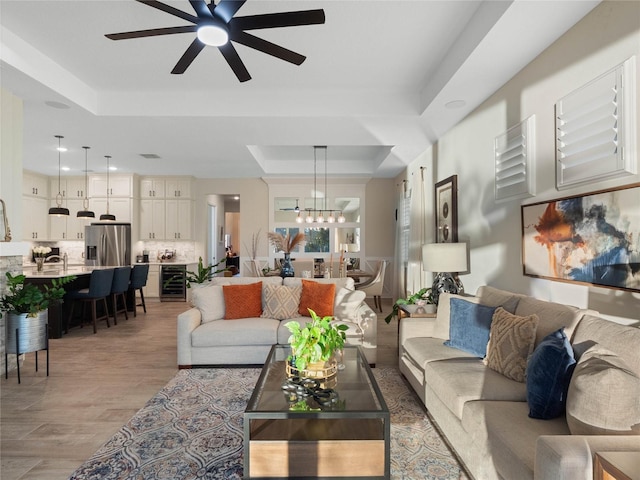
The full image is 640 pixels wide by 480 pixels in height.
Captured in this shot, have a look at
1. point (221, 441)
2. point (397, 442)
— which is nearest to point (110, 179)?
point (221, 441)

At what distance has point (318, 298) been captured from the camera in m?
4.04

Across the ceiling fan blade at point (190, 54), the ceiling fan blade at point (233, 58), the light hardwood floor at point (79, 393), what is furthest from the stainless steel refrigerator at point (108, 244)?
the ceiling fan blade at point (233, 58)

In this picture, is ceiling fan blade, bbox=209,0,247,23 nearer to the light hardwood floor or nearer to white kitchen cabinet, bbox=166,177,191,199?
the light hardwood floor

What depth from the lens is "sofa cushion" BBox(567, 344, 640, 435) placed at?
138cm

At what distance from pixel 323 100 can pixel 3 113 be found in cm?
317

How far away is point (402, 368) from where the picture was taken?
3.49 m

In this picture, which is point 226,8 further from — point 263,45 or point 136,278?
point 136,278

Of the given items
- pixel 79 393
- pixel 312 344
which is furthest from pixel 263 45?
pixel 79 393

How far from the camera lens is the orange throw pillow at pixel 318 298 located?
4.01 metres

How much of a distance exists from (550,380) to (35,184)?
Result: 9.62 m

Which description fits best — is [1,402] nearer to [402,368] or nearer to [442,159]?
[402,368]

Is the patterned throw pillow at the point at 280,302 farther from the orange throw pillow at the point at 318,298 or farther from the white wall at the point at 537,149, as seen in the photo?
the white wall at the point at 537,149

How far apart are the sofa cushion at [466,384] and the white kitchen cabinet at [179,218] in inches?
270

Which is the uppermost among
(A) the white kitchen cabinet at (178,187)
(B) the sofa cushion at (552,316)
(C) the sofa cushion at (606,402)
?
(A) the white kitchen cabinet at (178,187)
